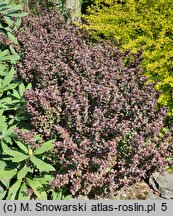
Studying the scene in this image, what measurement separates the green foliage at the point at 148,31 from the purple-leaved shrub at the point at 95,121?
0.67 meters

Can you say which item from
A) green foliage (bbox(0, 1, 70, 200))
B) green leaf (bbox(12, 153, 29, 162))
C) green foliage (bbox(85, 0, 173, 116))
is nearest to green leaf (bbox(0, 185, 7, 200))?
green foliage (bbox(0, 1, 70, 200))

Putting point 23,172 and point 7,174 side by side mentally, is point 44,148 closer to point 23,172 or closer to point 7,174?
point 23,172

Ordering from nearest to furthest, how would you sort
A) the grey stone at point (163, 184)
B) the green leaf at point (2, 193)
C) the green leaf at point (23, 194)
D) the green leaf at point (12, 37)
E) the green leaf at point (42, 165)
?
1. the green leaf at point (42, 165)
2. the green leaf at point (23, 194)
3. the green leaf at point (2, 193)
4. the grey stone at point (163, 184)
5. the green leaf at point (12, 37)

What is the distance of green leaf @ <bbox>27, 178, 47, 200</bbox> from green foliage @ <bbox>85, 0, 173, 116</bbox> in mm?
1660

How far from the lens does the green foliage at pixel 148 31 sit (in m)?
3.90

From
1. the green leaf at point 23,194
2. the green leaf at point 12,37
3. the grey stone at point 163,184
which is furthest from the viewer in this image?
the green leaf at point 12,37

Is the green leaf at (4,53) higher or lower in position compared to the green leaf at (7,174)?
higher

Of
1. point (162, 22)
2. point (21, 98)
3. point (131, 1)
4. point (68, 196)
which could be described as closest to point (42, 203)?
point (68, 196)

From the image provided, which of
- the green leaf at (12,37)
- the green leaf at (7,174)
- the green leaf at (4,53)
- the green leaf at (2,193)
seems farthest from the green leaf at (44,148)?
the green leaf at (12,37)

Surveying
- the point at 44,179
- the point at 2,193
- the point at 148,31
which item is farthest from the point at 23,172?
the point at 148,31

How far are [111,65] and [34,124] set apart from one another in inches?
38.6

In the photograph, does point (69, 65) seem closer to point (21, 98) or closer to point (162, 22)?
point (21, 98)

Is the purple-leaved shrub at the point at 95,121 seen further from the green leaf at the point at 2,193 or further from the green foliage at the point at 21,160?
the green leaf at the point at 2,193

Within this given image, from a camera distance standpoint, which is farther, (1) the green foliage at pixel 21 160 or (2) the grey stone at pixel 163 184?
(2) the grey stone at pixel 163 184
